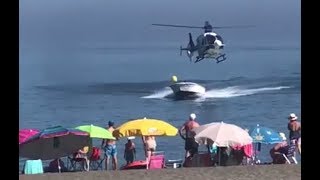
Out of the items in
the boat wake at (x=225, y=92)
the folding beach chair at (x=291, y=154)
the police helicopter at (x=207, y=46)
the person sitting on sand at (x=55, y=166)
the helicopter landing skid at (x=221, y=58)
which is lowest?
the person sitting on sand at (x=55, y=166)

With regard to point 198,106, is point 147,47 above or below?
above

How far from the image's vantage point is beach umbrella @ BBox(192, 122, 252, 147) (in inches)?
237

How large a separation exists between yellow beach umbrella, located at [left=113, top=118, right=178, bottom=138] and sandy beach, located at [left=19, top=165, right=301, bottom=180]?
209 cm

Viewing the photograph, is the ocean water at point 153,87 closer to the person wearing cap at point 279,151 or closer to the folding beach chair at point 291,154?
the person wearing cap at point 279,151

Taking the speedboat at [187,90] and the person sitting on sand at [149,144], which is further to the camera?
the speedboat at [187,90]

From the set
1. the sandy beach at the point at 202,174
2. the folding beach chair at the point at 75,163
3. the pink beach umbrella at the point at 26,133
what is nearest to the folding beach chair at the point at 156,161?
the folding beach chair at the point at 75,163

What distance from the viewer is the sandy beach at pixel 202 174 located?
403 cm

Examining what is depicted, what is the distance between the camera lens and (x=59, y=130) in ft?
20.0

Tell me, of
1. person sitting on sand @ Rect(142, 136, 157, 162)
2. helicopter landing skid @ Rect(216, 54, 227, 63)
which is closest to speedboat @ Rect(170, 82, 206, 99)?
helicopter landing skid @ Rect(216, 54, 227, 63)

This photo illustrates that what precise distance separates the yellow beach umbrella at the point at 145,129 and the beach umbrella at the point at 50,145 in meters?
0.51

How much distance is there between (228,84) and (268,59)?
0.48m

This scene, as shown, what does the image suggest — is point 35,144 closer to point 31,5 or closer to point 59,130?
point 59,130

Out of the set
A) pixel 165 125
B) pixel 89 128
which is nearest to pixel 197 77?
pixel 165 125
